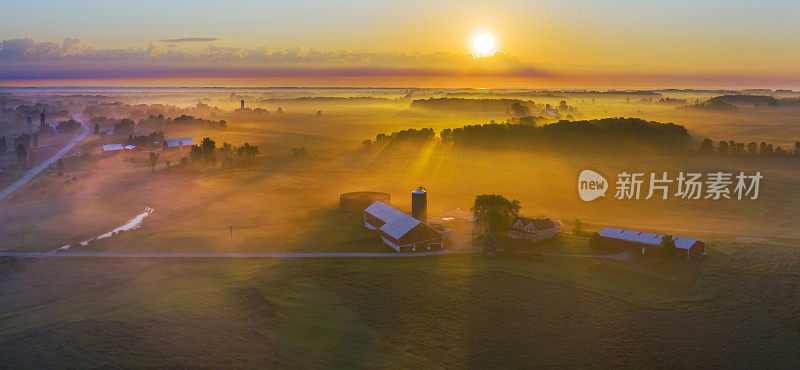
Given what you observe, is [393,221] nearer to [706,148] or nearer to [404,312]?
[404,312]

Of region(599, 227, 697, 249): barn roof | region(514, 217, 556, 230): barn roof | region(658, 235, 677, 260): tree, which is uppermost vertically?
region(514, 217, 556, 230): barn roof

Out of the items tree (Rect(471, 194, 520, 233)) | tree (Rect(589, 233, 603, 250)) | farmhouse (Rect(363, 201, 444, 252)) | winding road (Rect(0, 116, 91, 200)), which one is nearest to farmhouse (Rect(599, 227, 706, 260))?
tree (Rect(589, 233, 603, 250))

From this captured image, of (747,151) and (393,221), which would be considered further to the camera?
(747,151)

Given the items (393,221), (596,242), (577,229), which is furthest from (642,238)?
(393,221)

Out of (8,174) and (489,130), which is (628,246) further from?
(8,174)

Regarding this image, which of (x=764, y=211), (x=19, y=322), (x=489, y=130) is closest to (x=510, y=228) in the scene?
(x=764, y=211)

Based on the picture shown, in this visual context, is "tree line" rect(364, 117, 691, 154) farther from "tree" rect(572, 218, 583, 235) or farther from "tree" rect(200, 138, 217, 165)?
"tree" rect(572, 218, 583, 235)
